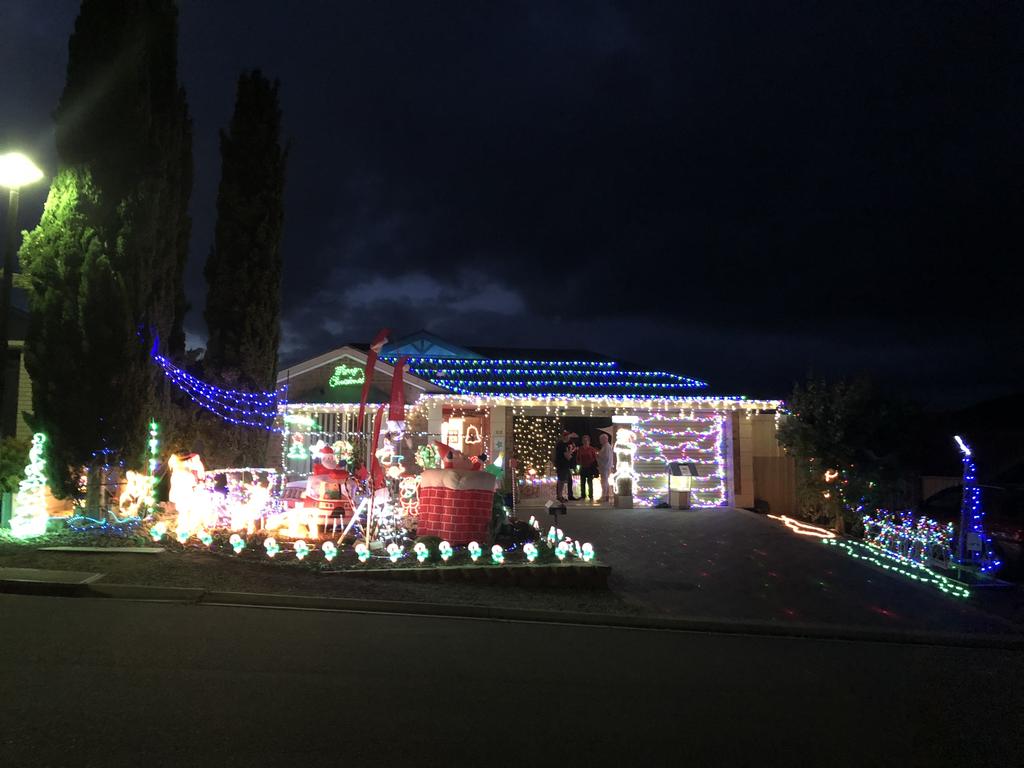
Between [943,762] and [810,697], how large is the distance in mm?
1254

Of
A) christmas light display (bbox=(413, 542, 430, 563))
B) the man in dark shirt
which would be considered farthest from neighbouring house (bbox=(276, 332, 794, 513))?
christmas light display (bbox=(413, 542, 430, 563))

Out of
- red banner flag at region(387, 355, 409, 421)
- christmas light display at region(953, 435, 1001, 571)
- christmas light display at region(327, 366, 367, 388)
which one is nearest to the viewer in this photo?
christmas light display at region(953, 435, 1001, 571)

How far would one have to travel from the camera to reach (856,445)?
14891mm

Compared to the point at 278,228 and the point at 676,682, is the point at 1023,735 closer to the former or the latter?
the point at 676,682

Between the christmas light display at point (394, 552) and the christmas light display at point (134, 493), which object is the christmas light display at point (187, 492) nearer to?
the christmas light display at point (134, 493)

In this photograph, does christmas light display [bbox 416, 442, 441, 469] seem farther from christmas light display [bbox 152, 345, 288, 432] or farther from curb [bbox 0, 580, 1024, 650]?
christmas light display [bbox 152, 345, 288, 432]

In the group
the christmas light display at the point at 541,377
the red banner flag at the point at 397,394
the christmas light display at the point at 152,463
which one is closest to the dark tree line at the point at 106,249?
the christmas light display at the point at 152,463

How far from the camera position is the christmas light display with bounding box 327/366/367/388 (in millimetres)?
20391

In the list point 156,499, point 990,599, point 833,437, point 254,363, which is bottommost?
point 990,599

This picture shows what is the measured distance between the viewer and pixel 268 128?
18.0 m

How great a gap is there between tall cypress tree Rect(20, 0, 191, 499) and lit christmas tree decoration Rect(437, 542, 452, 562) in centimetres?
580

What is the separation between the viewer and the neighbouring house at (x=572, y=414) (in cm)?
1889

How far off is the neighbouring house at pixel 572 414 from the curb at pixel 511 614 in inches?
350

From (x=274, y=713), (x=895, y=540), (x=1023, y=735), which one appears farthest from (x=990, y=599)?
(x=274, y=713)
